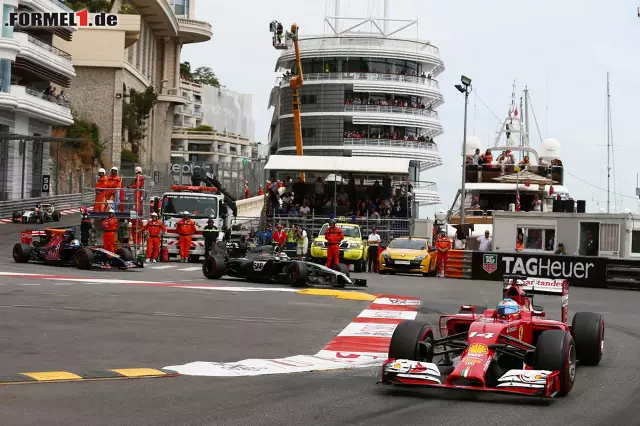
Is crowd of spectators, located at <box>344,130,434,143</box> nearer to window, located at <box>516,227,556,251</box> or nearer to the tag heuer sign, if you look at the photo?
window, located at <box>516,227,556,251</box>

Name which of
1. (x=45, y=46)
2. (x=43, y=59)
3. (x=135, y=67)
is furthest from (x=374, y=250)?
(x=135, y=67)

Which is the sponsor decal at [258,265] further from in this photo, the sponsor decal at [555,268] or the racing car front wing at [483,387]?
the racing car front wing at [483,387]

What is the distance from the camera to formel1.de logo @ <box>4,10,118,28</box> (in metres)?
43.3

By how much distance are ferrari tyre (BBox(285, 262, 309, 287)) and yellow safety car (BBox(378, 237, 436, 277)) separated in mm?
8799

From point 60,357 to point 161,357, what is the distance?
4.00 feet

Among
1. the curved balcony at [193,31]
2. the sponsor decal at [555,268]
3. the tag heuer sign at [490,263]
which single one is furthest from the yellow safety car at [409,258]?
the curved balcony at [193,31]

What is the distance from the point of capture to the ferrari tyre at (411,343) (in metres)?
11.1

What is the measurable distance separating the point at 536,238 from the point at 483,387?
97.2 ft

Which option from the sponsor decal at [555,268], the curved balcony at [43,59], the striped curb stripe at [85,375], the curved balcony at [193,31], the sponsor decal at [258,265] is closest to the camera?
the striped curb stripe at [85,375]

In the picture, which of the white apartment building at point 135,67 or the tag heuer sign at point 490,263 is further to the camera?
the white apartment building at point 135,67

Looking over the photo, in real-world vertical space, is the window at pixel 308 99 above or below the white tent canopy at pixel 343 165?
above

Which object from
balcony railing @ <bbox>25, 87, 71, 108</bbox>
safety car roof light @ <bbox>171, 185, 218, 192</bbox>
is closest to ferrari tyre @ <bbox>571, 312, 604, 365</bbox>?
safety car roof light @ <bbox>171, 185, 218, 192</bbox>

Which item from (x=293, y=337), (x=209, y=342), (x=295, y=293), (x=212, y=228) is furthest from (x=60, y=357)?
(x=212, y=228)

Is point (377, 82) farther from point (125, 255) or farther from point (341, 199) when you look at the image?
point (125, 255)
